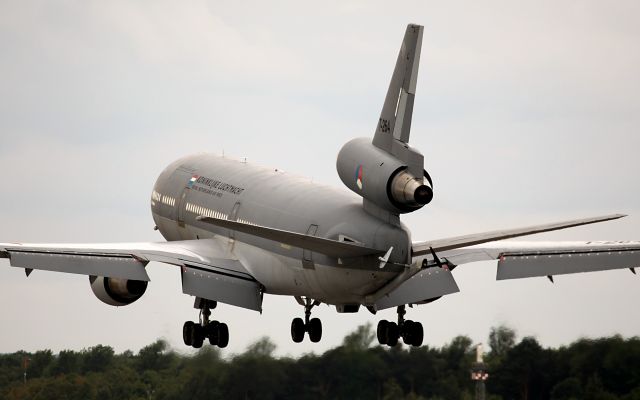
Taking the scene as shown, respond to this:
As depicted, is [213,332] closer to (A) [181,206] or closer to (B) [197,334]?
(B) [197,334]

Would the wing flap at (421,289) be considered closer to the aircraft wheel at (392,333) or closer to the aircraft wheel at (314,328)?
the aircraft wheel at (392,333)

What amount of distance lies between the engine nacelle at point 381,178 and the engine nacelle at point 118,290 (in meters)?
11.9

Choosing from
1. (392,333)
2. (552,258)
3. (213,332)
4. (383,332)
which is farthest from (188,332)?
(552,258)

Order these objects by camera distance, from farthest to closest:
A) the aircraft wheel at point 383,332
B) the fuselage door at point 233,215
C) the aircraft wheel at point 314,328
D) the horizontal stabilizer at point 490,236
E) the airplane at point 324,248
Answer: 1. the fuselage door at point 233,215
2. the aircraft wheel at point 314,328
3. the aircraft wheel at point 383,332
4. the airplane at point 324,248
5. the horizontal stabilizer at point 490,236

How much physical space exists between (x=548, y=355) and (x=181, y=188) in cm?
1628

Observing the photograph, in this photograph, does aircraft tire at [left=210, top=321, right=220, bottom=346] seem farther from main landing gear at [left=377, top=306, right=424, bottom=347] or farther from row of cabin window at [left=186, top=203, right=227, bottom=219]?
main landing gear at [left=377, top=306, right=424, bottom=347]

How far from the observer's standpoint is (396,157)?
2505 inches

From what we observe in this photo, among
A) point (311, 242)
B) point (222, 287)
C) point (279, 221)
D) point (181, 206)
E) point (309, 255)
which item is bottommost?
point (311, 242)

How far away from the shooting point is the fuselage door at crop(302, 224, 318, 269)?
221ft

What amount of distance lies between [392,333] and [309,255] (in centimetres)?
551

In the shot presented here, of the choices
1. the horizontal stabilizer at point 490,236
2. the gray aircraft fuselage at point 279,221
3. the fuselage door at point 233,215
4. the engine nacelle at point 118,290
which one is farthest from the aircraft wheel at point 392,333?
the engine nacelle at point 118,290

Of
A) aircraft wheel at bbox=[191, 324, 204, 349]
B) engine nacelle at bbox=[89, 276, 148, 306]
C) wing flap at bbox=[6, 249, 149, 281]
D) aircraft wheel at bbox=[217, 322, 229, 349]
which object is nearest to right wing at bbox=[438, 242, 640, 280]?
aircraft wheel at bbox=[217, 322, 229, 349]

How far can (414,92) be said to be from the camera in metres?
64.3

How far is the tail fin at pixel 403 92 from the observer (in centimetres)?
6400
